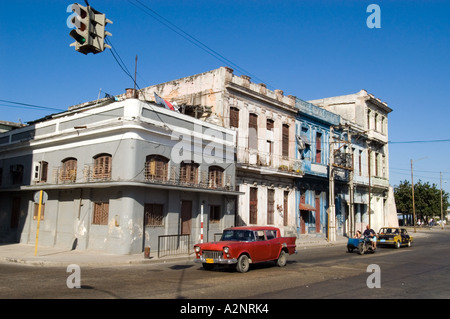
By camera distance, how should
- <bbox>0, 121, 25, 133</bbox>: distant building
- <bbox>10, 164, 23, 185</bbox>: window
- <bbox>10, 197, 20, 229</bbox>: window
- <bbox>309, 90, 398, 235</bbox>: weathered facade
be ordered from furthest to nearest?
<bbox>309, 90, 398, 235</bbox>: weathered facade < <bbox>0, 121, 25, 133</bbox>: distant building < <bbox>10, 164, 23, 185</bbox>: window < <bbox>10, 197, 20, 229</bbox>: window

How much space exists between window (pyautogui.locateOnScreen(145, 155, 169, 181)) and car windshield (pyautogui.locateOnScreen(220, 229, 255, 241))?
657 cm

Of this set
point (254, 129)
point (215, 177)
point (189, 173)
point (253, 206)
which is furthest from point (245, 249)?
point (254, 129)

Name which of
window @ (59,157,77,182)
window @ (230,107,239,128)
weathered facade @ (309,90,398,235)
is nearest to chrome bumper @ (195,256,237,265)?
window @ (59,157,77,182)

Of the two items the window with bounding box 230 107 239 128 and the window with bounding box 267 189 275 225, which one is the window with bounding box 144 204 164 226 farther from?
the window with bounding box 267 189 275 225

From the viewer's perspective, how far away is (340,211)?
1533 inches

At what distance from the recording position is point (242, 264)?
539 inches

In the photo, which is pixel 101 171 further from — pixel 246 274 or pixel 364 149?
pixel 364 149

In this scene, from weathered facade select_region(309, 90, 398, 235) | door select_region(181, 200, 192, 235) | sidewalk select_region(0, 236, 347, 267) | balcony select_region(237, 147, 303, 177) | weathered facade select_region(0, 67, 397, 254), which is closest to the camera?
sidewalk select_region(0, 236, 347, 267)

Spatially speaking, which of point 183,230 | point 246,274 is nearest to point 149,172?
point 183,230

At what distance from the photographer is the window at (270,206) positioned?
97.6 feet

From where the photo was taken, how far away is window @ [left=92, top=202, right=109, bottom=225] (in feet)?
65.7

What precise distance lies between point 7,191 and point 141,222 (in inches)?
466

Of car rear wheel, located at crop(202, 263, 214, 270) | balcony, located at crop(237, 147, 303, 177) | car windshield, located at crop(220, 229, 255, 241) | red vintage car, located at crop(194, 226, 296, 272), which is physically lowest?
car rear wheel, located at crop(202, 263, 214, 270)

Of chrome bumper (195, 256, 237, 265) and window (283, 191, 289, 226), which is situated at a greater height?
window (283, 191, 289, 226)
